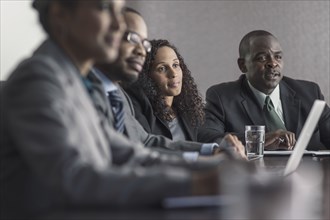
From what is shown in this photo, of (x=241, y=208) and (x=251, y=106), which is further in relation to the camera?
(x=251, y=106)

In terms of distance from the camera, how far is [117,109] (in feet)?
7.88

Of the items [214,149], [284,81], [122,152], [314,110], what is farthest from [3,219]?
[284,81]

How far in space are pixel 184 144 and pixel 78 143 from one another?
133cm

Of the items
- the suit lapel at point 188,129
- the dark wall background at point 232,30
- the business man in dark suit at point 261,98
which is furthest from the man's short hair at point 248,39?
the dark wall background at point 232,30

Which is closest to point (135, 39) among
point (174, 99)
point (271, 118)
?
point (174, 99)

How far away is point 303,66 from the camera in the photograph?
5.65 meters

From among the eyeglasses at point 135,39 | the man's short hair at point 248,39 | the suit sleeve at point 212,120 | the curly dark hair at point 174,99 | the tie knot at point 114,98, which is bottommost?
the suit sleeve at point 212,120

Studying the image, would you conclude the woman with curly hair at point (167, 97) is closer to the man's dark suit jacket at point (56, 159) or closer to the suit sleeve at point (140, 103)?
the suit sleeve at point (140, 103)

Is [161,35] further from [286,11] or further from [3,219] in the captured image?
[3,219]

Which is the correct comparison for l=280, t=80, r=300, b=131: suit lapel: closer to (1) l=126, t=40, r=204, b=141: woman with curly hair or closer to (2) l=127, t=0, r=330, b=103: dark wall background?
(1) l=126, t=40, r=204, b=141: woman with curly hair

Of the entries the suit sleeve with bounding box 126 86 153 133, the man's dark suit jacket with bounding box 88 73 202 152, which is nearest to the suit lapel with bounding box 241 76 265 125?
the suit sleeve with bounding box 126 86 153 133

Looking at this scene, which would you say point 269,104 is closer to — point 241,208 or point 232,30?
point 232,30

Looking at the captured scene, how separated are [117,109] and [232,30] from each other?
3.29m

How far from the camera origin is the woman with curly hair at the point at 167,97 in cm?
354
